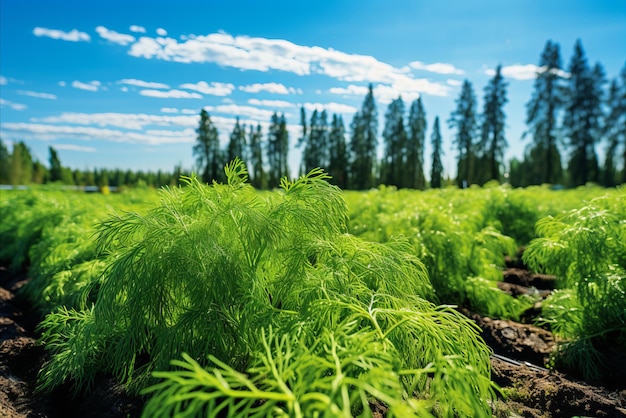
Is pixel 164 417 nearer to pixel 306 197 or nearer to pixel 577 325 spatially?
pixel 306 197

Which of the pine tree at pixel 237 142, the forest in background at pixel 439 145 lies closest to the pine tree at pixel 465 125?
the forest in background at pixel 439 145

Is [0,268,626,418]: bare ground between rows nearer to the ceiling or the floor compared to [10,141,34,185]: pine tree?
nearer to the floor

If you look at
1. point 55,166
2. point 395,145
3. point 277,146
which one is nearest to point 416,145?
point 395,145

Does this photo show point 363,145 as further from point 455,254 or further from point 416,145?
point 455,254

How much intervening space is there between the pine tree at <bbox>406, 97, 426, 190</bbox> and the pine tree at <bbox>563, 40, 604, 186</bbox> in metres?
16.5

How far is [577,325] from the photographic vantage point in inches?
187

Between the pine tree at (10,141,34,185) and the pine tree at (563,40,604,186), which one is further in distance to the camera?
the pine tree at (10,141,34,185)

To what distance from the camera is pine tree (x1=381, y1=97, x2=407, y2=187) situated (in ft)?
168

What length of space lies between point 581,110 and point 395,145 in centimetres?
1949

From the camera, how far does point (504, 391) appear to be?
372 cm

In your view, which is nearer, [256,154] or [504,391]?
[504,391]

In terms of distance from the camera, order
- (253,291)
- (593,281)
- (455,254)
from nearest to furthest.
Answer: (253,291)
(593,281)
(455,254)

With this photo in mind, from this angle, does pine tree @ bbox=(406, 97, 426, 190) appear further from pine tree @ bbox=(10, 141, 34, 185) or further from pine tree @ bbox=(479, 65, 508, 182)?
pine tree @ bbox=(10, 141, 34, 185)

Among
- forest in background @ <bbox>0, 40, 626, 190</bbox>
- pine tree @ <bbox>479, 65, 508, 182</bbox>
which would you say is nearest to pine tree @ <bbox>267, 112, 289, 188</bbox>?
forest in background @ <bbox>0, 40, 626, 190</bbox>
